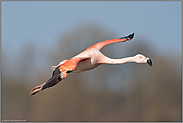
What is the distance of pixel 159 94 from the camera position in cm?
3130

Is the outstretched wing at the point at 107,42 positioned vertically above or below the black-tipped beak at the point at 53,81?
above

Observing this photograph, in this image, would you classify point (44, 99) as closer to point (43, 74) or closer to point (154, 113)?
point (43, 74)

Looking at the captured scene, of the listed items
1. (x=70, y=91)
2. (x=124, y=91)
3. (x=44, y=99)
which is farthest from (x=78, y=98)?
(x=124, y=91)

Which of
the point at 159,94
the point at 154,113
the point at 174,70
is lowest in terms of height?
the point at 154,113

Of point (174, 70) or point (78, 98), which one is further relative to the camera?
point (78, 98)

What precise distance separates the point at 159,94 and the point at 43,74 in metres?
13.0

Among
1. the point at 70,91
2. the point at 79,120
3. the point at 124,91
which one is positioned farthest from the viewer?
the point at 124,91

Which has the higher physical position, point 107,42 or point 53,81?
point 107,42

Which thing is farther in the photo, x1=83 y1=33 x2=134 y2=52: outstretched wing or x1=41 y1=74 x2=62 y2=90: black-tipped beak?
x1=83 y1=33 x2=134 y2=52: outstretched wing

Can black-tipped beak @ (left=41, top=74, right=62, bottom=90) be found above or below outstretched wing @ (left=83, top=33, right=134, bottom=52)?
below

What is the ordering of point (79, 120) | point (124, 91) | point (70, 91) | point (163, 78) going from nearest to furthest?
point (163, 78) → point (70, 91) → point (79, 120) → point (124, 91)

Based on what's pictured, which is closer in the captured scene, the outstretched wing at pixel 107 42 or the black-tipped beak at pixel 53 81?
the black-tipped beak at pixel 53 81

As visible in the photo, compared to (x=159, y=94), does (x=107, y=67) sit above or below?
above

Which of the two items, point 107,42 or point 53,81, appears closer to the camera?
point 53,81
